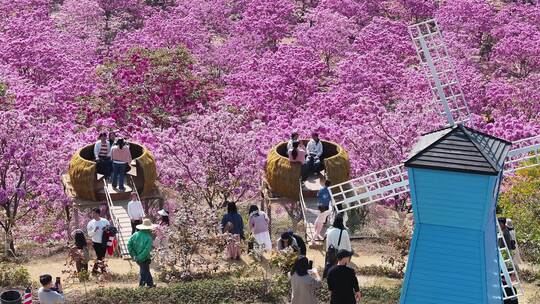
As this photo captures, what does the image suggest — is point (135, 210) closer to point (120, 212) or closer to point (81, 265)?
point (120, 212)

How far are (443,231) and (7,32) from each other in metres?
30.2

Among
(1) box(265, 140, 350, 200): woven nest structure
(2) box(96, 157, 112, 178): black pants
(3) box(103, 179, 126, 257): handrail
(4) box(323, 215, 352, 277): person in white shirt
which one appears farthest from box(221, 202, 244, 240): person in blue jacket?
(2) box(96, 157, 112, 178): black pants

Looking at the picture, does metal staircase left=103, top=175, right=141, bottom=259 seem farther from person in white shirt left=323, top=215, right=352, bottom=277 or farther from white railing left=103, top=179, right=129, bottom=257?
person in white shirt left=323, top=215, right=352, bottom=277

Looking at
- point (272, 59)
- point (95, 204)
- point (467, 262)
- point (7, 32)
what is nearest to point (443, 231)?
point (467, 262)

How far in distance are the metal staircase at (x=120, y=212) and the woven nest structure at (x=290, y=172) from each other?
11.6ft

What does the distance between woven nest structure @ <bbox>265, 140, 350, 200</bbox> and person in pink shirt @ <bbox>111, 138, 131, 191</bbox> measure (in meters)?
3.70

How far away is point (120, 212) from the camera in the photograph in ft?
75.1

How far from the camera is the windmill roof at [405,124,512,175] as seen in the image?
13516 millimetres

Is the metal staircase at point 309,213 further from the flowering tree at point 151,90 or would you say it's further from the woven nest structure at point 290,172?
the flowering tree at point 151,90

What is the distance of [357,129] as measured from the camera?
2719 centimetres

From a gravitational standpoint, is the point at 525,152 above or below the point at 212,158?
above

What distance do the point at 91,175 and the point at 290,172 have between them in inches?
200

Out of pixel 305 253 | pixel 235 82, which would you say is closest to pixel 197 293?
pixel 305 253

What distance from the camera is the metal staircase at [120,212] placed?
21.7 m
